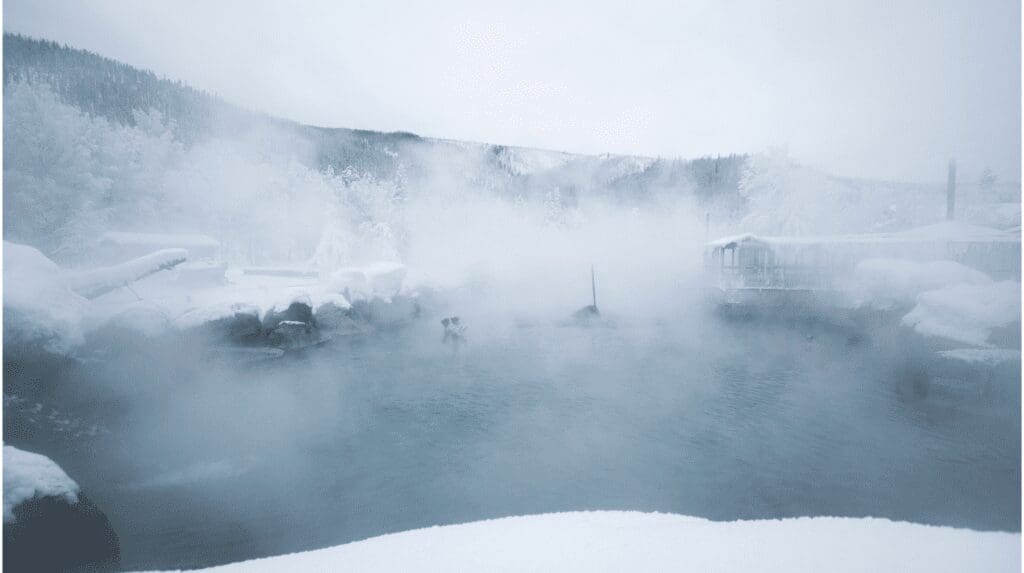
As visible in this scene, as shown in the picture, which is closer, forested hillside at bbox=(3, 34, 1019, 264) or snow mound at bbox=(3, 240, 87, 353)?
snow mound at bbox=(3, 240, 87, 353)

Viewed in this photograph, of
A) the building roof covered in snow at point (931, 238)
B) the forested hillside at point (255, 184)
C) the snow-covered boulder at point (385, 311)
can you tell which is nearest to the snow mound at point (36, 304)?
the forested hillside at point (255, 184)

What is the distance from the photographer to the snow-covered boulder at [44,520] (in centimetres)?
319

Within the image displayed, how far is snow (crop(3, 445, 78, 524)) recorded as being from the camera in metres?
3.20

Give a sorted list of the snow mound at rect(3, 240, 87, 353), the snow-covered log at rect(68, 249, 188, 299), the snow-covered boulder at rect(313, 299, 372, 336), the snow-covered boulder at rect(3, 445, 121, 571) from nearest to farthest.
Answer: the snow-covered boulder at rect(3, 445, 121, 571) → the snow mound at rect(3, 240, 87, 353) → the snow-covered log at rect(68, 249, 188, 299) → the snow-covered boulder at rect(313, 299, 372, 336)

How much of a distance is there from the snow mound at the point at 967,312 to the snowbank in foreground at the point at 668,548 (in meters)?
7.66

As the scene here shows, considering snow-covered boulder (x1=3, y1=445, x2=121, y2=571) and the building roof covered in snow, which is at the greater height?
the building roof covered in snow

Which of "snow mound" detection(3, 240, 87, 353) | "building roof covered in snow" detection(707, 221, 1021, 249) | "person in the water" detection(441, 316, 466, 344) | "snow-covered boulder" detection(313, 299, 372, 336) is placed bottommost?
"person in the water" detection(441, 316, 466, 344)

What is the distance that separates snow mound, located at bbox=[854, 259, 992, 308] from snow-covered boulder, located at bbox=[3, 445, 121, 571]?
1700 centimetres

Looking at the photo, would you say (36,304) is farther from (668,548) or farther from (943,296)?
(943,296)

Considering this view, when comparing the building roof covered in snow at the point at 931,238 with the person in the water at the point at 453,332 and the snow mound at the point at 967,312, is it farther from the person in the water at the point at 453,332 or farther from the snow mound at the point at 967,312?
the person in the water at the point at 453,332

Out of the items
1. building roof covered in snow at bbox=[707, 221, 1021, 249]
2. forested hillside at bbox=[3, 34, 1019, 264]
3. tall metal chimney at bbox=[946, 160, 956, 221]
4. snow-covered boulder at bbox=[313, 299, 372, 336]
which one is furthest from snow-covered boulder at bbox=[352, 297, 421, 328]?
tall metal chimney at bbox=[946, 160, 956, 221]

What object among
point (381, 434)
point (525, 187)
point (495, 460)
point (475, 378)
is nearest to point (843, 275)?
point (475, 378)

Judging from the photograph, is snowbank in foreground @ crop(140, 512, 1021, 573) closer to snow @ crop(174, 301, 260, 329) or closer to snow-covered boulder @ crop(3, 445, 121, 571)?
snow-covered boulder @ crop(3, 445, 121, 571)

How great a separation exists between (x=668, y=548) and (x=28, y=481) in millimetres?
4874
